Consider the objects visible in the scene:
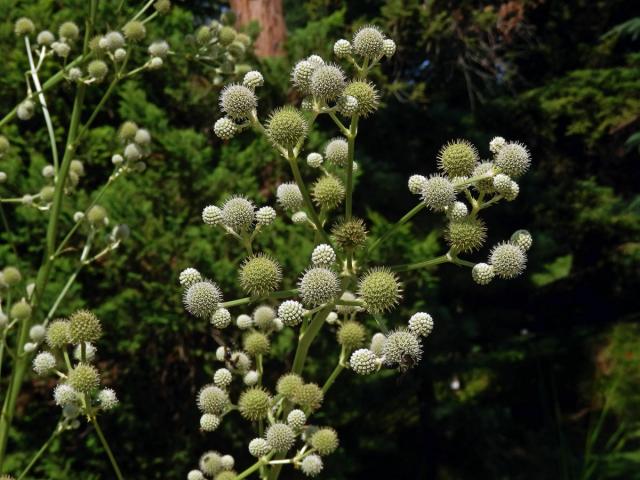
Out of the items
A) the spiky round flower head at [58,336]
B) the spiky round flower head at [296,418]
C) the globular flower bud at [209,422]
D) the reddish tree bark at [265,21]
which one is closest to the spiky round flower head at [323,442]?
the spiky round flower head at [296,418]

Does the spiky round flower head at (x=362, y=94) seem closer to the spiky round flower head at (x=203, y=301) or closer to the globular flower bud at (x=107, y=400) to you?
the spiky round flower head at (x=203, y=301)

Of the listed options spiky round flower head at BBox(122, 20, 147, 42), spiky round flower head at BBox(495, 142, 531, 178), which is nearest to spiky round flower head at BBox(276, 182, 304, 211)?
spiky round flower head at BBox(495, 142, 531, 178)

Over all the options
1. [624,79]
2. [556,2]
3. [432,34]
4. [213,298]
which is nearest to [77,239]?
[213,298]

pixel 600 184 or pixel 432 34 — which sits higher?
pixel 432 34

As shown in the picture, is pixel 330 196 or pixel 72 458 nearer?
pixel 330 196

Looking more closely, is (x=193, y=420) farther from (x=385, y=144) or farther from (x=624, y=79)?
(x=624, y=79)

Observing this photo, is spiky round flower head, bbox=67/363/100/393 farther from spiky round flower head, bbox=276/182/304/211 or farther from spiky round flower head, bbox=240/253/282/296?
spiky round flower head, bbox=276/182/304/211

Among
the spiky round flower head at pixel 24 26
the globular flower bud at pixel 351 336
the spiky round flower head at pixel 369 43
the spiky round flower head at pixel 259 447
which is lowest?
the spiky round flower head at pixel 259 447
